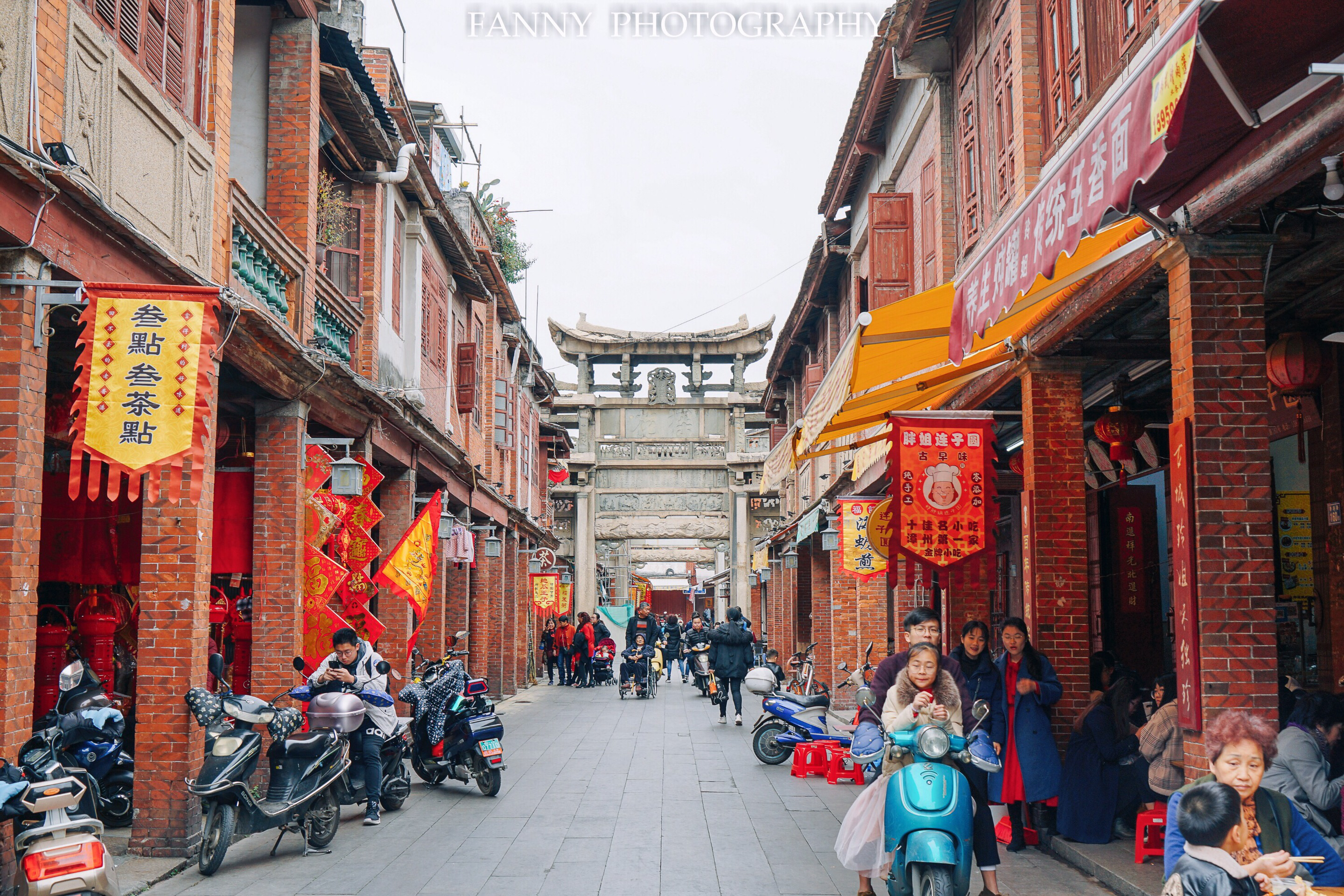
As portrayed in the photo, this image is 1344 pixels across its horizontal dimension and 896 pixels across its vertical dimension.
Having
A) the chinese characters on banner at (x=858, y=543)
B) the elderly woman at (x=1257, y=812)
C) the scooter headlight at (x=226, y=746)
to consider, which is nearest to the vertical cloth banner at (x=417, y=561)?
the scooter headlight at (x=226, y=746)

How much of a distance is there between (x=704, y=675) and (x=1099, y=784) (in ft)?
47.1

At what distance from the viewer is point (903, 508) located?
10.6 meters

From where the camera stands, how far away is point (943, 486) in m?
A: 10.7

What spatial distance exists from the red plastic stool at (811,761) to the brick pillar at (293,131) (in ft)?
21.2

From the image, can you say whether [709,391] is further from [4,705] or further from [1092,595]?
[4,705]

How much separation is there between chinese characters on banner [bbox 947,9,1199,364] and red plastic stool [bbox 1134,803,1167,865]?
127 inches

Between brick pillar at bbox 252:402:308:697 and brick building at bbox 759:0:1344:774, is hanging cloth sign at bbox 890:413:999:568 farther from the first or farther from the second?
brick pillar at bbox 252:402:308:697

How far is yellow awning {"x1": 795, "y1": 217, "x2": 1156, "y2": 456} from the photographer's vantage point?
845 cm

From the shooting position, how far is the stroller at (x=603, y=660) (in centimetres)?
2814

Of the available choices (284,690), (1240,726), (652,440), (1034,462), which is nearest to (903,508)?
(1034,462)

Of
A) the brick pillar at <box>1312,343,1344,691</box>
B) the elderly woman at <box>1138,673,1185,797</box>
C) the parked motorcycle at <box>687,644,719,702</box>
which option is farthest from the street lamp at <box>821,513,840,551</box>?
the elderly woman at <box>1138,673,1185,797</box>

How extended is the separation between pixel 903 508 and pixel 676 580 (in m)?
71.4

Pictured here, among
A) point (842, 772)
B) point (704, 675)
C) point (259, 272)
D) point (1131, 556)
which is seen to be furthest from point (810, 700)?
point (704, 675)

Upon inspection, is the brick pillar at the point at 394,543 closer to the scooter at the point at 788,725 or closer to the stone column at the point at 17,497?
the scooter at the point at 788,725
